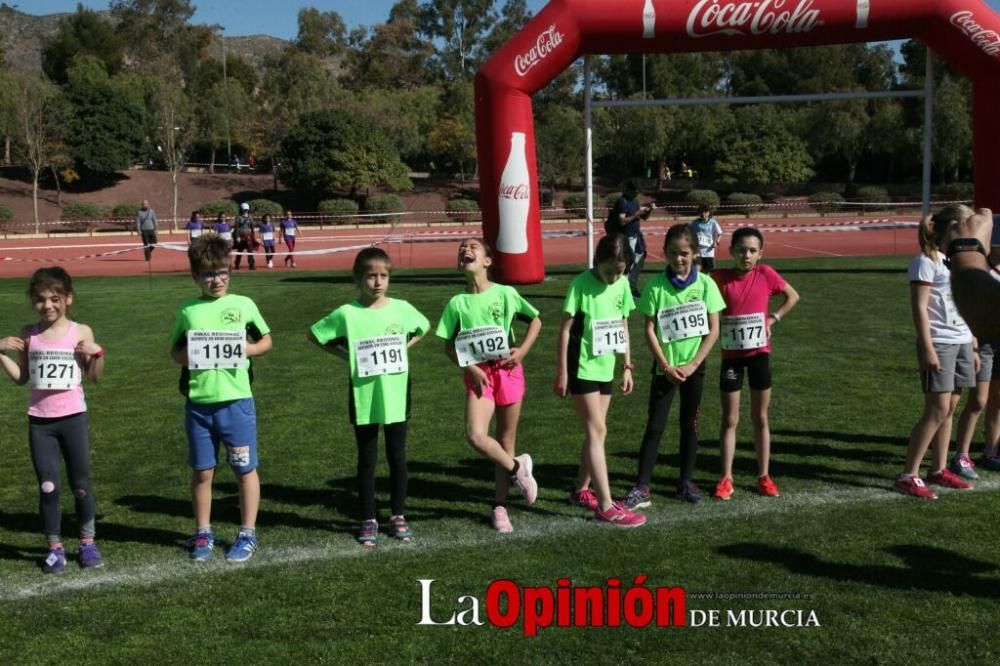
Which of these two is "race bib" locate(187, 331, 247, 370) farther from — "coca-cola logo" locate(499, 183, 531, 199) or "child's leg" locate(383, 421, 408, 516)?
"coca-cola logo" locate(499, 183, 531, 199)

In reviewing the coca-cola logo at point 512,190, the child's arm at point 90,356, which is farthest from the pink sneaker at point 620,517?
the coca-cola logo at point 512,190

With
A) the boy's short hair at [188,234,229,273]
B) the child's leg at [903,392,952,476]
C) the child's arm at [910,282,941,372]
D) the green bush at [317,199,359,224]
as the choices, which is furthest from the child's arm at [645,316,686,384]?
the green bush at [317,199,359,224]

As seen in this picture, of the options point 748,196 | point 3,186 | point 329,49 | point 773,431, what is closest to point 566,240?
point 748,196

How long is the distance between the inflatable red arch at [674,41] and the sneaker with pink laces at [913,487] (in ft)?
34.3

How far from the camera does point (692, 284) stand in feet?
19.2

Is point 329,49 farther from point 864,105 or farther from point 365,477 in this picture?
point 365,477

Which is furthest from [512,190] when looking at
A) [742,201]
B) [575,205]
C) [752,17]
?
[742,201]

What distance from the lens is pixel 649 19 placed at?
49.7 feet

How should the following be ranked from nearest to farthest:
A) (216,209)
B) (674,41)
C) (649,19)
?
1. (649,19)
2. (674,41)
3. (216,209)

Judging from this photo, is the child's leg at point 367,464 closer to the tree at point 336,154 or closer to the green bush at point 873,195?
the green bush at point 873,195

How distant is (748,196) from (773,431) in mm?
46771

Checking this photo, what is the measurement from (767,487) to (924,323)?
1.40 m

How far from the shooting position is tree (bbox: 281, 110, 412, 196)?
2224 inches

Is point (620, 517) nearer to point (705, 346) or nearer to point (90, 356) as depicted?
point (705, 346)
